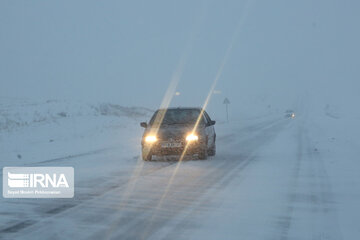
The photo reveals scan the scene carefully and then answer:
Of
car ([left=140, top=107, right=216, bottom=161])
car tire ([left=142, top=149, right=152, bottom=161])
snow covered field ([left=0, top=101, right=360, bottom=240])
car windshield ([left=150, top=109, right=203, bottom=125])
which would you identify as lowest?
snow covered field ([left=0, top=101, right=360, bottom=240])

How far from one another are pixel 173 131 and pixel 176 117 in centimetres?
137

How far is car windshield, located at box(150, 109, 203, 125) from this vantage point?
1384 cm

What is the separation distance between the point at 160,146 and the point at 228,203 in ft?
20.5

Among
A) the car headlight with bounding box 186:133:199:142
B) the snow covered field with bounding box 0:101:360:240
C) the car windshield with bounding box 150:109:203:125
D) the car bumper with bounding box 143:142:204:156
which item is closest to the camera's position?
the snow covered field with bounding box 0:101:360:240

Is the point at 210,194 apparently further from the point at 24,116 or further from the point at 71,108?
the point at 71,108

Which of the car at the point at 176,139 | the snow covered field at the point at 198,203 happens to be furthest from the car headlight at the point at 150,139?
the snow covered field at the point at 198,203

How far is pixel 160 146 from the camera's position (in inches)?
501

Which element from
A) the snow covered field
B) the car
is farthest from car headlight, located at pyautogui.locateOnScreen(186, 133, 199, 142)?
the snow covered field

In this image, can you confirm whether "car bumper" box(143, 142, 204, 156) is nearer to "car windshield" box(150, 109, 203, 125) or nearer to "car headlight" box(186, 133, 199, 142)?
"car headlight" box(186, 133, 199, 142)

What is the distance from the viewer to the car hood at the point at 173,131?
12.8 m

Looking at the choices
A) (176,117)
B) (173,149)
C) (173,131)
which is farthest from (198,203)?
(176,117)

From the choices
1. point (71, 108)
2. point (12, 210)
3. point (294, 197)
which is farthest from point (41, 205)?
point (71, 108)

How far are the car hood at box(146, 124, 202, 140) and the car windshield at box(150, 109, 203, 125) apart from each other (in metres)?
0.61

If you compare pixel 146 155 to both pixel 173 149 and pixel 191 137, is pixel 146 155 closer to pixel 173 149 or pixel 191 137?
pixel 173 149
